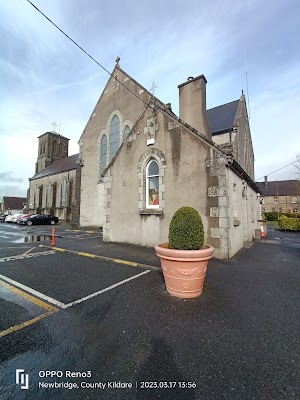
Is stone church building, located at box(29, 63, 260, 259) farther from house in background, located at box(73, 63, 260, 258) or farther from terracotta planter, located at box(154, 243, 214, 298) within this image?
terracotta planter, located at box(154, 243, 214, 298)

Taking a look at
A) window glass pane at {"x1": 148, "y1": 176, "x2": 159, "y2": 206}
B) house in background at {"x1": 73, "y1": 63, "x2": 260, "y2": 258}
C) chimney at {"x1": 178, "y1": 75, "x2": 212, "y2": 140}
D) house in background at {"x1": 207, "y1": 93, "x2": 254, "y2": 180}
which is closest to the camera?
house in background at {"x1": 73, "y1": 63, "x2": 260, "y2": 258}

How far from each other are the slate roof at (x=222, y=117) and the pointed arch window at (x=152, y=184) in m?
7.89

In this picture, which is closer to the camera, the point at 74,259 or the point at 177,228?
the point at 177,228

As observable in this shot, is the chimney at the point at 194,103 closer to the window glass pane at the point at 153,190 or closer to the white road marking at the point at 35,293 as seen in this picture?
the window glass pane at the point at 153,190

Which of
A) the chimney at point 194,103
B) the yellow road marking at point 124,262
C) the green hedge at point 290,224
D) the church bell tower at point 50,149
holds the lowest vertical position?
the yellow road marking at point 124,262

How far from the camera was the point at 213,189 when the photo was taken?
6949mm

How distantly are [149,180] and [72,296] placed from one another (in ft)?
19.8

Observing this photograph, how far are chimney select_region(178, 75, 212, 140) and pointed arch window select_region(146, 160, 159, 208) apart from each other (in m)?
3.00

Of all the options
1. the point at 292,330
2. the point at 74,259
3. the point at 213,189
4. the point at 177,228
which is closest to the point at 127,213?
the point at 74,259

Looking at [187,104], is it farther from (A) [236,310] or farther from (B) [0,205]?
(B) [0,205]

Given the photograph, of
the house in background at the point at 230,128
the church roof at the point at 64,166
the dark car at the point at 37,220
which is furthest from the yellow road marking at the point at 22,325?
the church roof at the point at 64,166

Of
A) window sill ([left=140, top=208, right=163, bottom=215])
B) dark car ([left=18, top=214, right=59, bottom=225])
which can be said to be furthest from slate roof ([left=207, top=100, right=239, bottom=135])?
dark car ([left=18, top=214, right=59, bottom=225])

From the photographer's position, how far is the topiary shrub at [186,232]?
13.1 feet

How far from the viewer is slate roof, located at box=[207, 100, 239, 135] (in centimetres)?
1467
